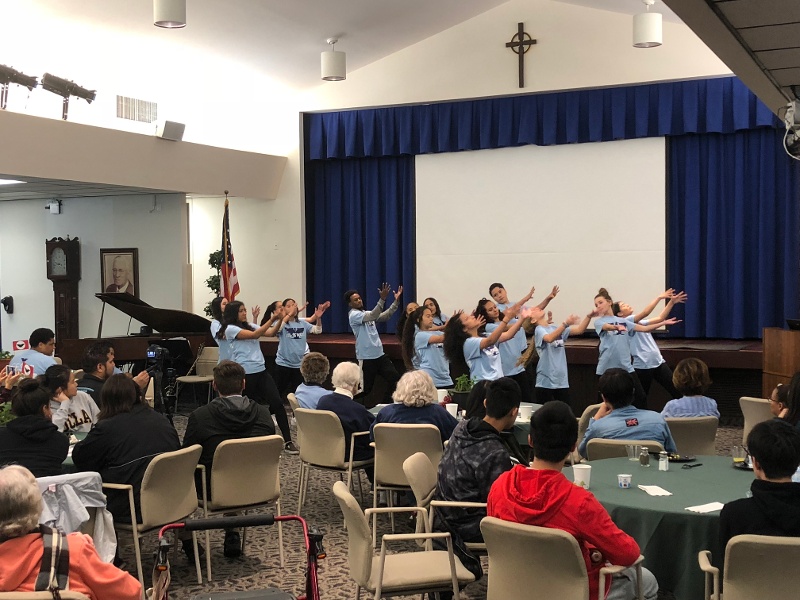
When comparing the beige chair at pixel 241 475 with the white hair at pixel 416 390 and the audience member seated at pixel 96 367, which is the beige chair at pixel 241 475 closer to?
the white hair at pixel 416 390

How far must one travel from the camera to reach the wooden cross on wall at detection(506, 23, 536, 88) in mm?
11359

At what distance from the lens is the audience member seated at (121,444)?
4488 millimetres

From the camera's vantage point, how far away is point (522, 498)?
3.10 m


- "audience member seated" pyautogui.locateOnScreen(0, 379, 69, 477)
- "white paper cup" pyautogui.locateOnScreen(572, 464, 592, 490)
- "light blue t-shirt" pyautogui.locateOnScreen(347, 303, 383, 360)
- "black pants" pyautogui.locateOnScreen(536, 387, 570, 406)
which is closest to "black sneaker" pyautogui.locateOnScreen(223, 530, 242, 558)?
"audience member seated" pyautogui.locateOnScreen(0, 379, 69, 477)

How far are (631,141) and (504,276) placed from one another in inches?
92.4

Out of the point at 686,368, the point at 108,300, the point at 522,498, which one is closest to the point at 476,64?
the point at 108,300

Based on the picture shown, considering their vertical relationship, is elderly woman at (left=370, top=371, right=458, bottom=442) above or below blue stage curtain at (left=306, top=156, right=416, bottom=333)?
below

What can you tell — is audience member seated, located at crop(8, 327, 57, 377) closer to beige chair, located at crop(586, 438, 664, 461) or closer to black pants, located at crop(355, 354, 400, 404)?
black pants, located at crop(355, 354, 400, 404)

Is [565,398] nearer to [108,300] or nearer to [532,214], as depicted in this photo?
[532,214]

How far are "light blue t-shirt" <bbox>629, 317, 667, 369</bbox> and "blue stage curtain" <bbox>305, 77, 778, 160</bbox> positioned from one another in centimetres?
349

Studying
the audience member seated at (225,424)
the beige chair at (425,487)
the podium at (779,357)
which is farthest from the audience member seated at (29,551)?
the podium at (779,357)

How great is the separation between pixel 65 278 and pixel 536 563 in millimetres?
10661

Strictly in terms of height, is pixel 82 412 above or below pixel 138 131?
below

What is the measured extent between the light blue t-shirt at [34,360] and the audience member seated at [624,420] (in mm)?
4309
